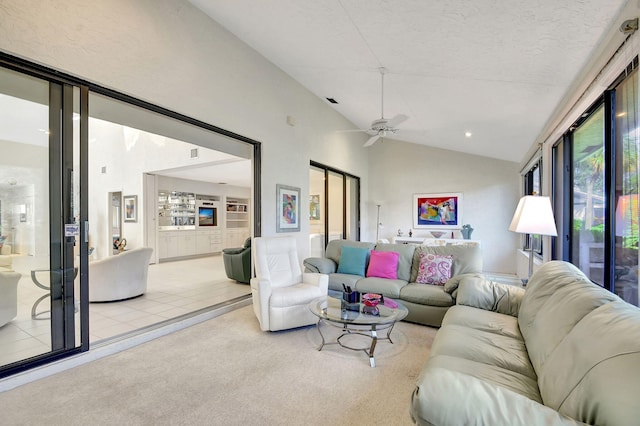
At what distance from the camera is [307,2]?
2.90m

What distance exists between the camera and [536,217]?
2840 mm

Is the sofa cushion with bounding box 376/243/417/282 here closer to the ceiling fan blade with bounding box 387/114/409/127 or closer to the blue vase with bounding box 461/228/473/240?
the ceiling fan blade with bounding box 387/114/409/127

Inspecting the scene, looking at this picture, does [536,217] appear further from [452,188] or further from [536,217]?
[452,188]

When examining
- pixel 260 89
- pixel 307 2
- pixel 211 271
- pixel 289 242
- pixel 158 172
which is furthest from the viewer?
pixel 158 172

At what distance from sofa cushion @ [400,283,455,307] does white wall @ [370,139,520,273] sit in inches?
166

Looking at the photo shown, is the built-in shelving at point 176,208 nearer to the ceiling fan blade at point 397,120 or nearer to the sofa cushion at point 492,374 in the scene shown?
the ceiling fan blade at point 397,120

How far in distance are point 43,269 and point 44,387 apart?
0.89m

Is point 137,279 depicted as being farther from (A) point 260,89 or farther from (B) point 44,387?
(A) point 260,89

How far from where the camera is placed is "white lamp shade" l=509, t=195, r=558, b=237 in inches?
110

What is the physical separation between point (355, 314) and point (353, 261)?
1.55 m

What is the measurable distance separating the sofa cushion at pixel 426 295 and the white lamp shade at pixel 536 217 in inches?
39.6

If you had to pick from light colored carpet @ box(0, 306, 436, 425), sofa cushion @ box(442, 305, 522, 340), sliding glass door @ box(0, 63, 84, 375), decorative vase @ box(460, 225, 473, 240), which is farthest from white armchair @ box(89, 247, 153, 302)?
decorative vase @ box(460, 225, 473, 240)

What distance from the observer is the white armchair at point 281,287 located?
3107mm

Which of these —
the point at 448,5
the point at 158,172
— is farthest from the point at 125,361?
the point at 158,172
